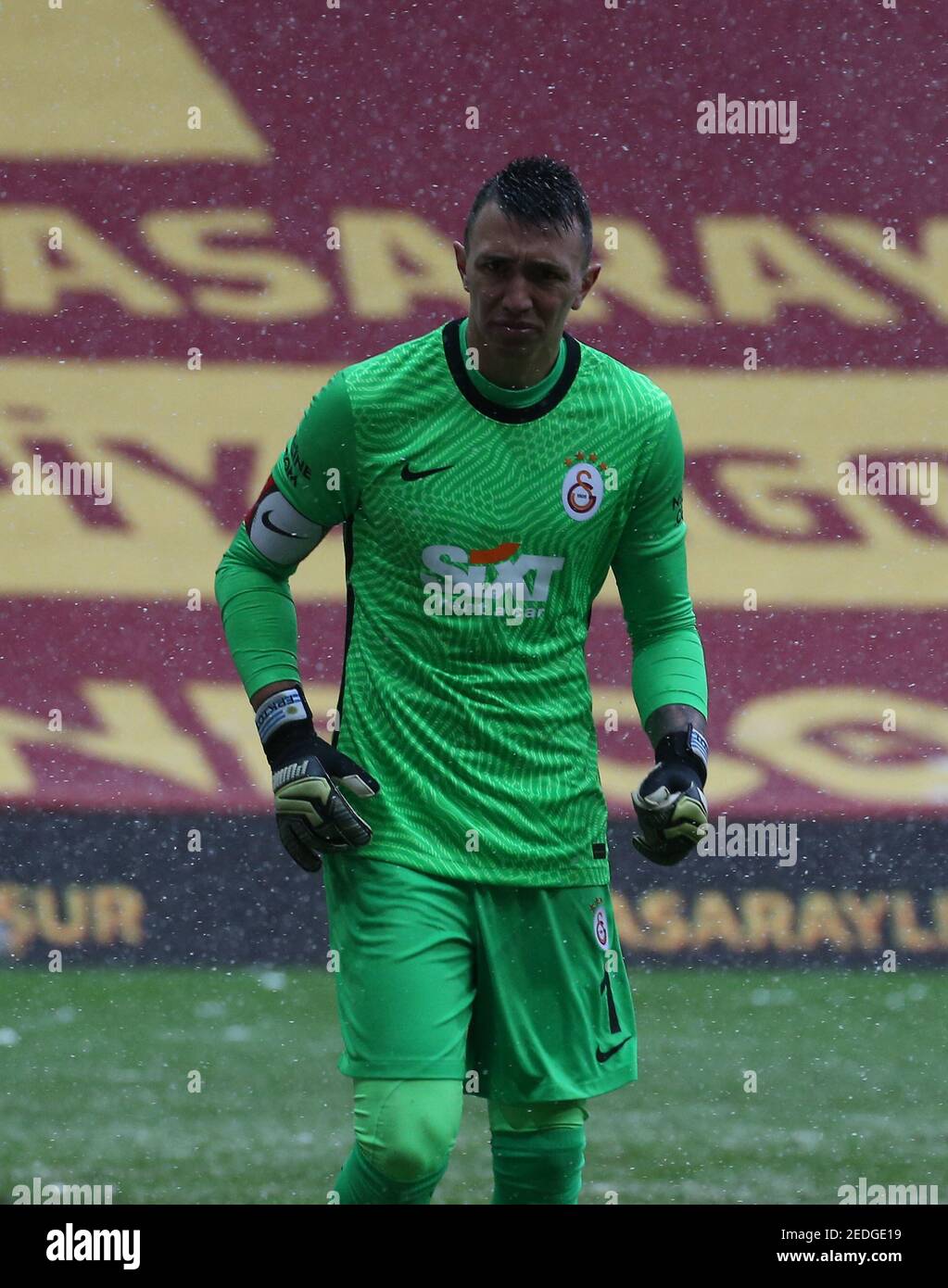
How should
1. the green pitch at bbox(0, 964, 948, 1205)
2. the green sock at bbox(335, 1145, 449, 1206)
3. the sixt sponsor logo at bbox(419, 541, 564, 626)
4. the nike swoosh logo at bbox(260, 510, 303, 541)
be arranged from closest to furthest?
the green sock at bbox(335, 1145, 449, 1206), the sixt sponsor logo at bbox(419, 541, 564, 626), the nike swoosh logo at bbox(260, 510, 303, 541), the green pitch at bbox(0, 964, 948, 1205)

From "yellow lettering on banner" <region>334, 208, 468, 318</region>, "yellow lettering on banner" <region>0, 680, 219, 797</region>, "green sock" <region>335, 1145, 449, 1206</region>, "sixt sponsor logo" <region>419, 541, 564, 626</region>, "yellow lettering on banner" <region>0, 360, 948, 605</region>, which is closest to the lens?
"green sock" <region>335, 1145, 449, 1206</region>

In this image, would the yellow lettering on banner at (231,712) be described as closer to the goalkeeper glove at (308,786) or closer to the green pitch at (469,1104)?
the green pitch at (469,1104)

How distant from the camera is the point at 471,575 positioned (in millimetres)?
2842

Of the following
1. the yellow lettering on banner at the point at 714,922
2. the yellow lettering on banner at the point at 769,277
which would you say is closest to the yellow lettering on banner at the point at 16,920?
the yellow lettering on banner at the point at 714,922

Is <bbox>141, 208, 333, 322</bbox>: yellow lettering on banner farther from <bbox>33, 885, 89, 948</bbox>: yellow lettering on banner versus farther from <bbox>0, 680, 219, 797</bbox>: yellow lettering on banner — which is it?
<bbox>33, 885, 89, 948</bbox>: yellow lettering on banner

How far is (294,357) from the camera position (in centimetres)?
721

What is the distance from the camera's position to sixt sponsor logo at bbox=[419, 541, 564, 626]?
2834 mm

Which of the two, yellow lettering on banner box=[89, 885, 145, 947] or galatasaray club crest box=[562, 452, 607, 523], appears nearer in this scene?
galatasaray club crest box=[562, 452, 607, 523]

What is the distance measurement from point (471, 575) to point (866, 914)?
13.9 ft

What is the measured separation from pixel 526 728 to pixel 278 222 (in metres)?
4.73

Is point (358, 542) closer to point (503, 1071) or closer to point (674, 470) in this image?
point (674, 470)

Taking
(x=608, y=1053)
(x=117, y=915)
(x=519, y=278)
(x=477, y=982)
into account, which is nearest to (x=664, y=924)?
(x=117, y=915)

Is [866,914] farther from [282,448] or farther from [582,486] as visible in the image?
[582,486]

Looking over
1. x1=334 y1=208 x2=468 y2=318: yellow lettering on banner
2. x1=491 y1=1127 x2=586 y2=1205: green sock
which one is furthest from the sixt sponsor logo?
x1=334 y1=208 x2=468 y2=318: yellow lettering on banner
